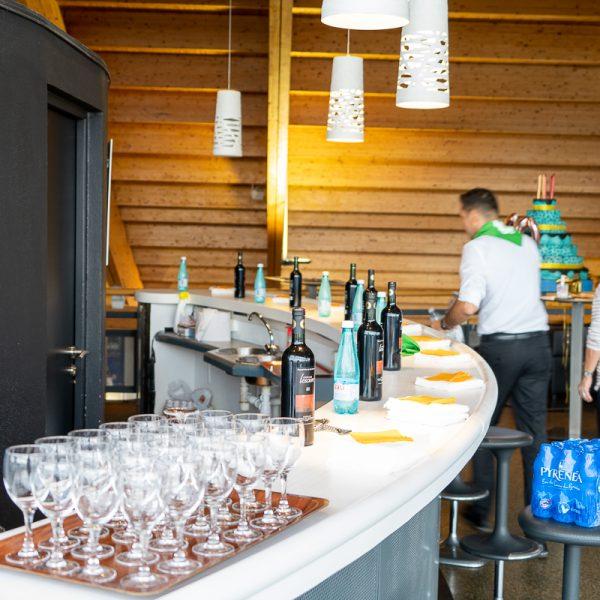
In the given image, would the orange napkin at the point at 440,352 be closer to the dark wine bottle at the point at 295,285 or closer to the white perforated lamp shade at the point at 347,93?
the dark wine bottle at the point at 295,285

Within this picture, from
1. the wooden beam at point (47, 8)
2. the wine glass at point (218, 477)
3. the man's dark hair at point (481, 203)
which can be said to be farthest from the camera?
the wooden beam at point (47, 8)

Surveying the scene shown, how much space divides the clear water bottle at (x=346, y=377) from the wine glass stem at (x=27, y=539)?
1316 millimetres

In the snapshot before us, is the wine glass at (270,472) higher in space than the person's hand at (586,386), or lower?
higher

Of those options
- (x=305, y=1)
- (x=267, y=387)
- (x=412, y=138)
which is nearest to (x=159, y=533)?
Result: (x=267, y=387)

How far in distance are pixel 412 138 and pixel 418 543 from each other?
723cm

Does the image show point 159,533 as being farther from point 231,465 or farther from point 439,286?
point 439,286

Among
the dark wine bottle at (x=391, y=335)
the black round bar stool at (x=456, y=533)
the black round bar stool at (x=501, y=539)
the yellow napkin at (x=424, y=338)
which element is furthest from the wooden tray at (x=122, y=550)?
the yellow napkin at (x=424, y=338)

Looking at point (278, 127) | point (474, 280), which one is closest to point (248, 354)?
point (474, 280)

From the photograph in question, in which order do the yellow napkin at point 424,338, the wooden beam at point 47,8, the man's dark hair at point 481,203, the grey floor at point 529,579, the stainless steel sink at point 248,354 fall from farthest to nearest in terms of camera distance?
the wooden beam at point 47,8, the stainless steel sink at point 248,354, the man's dark hair at point 481,203, the yellow napkin at point 424,338, the grey floor at point 529,579

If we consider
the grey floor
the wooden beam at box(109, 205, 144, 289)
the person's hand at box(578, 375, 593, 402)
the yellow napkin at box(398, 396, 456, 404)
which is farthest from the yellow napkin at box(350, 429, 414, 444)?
the wooden beam at box(109, 205, 144, 289)

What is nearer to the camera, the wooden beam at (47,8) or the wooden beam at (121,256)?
the wooden beam at (47,8)

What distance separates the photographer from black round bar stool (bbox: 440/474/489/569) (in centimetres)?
423

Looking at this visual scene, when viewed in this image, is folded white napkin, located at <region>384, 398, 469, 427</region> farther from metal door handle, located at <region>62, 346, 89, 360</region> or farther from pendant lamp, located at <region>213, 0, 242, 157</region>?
pendant lamp, located at <region>213, 0, 242, 157</region>

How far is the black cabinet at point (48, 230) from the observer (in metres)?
3.27
